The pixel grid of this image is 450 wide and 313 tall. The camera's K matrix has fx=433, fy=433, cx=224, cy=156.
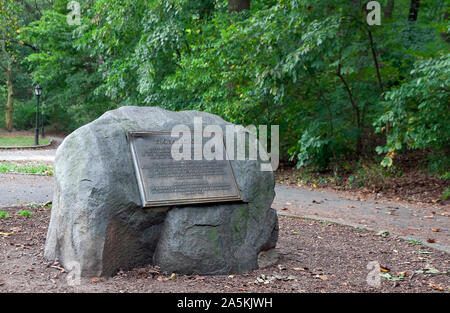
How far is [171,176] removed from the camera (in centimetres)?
471

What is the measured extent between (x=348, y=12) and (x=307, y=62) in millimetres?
1585

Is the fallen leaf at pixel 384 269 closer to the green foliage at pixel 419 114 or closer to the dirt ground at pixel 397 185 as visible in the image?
the green foliage at pixel 419 114

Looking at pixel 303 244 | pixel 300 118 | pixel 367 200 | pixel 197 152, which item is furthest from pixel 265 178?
pixel 300 118

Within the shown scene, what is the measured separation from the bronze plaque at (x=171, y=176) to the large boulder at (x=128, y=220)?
8cm

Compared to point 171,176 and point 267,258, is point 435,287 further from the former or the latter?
point 171,176

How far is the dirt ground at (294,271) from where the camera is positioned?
161 inches

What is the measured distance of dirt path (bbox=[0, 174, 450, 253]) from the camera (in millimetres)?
6703

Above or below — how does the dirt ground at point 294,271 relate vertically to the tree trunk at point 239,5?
below

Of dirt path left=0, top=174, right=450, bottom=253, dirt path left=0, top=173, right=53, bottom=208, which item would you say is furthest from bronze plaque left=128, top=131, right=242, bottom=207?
dirt path left=0, top=173, right=53, bottom=208

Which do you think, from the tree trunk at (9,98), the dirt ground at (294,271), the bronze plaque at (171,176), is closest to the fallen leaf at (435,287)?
the dirt ground at (294,271)

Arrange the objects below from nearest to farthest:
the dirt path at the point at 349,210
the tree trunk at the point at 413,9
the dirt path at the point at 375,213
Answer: the dirt path at the point at 375,213 < the dirt path at the point at 349,210 < the tree trunk at the point at 413,9

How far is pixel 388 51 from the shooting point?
424 inches

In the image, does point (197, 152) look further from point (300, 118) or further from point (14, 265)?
point (300, 118)

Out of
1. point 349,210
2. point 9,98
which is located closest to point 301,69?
point 349,210
